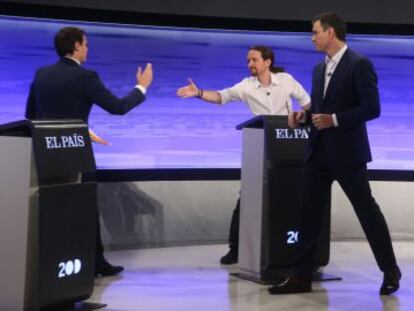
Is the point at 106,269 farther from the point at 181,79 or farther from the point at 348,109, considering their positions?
the point at 181,79

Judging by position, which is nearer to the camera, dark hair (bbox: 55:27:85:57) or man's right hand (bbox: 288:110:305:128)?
man's right hand (bbox: 288:110:305:128)

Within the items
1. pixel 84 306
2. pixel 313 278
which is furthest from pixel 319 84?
pixel 84 306

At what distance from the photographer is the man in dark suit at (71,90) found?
189 inches

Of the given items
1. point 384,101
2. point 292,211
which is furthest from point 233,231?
point 384,101

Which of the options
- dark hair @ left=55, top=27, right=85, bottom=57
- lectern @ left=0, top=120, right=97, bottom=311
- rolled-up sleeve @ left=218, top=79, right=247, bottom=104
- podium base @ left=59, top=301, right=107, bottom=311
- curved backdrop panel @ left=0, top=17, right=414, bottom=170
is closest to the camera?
lectern @ left=0, top=120, right=97, bottom=311

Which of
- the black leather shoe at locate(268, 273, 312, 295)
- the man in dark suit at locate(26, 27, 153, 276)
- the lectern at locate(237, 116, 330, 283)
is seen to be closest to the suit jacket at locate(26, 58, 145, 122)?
the man in dark suit at locate(26, 27, 153, 276)

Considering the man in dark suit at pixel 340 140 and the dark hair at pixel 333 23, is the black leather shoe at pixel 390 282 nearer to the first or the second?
the man in dark suit at pixel 340 140

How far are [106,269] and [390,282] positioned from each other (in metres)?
1.90

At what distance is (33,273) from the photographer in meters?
3.92

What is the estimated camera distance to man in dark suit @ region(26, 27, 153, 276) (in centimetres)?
481

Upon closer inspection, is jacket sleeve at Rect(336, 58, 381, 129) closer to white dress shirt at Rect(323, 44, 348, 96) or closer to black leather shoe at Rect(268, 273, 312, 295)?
white dress shirt at Rect(323, 44, 348, 96)

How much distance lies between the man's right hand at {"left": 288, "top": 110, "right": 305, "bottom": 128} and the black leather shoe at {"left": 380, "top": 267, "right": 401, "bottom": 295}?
1.06 m

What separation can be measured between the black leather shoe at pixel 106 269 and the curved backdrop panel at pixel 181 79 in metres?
1.47

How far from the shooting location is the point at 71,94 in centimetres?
481
